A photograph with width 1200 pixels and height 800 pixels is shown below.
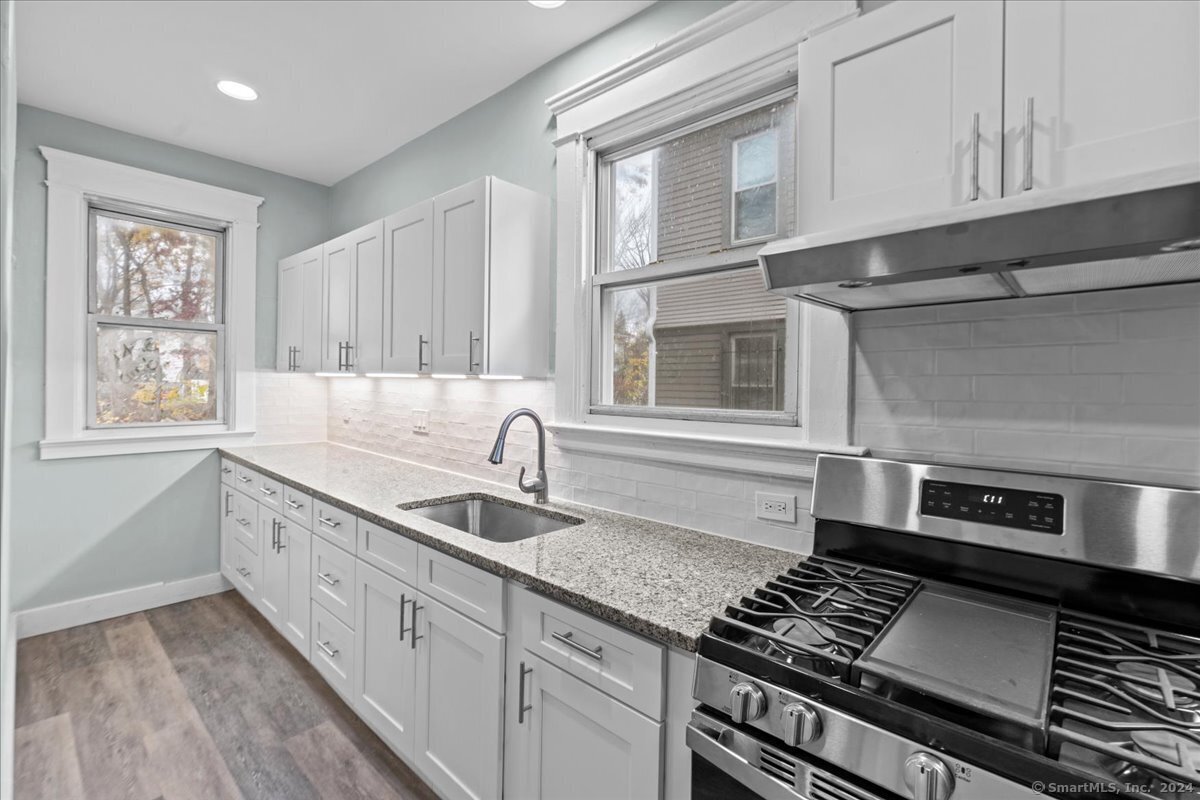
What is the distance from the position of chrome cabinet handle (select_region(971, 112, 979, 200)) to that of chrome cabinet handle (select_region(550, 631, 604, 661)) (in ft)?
4.08

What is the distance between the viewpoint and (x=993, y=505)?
1.29 meters

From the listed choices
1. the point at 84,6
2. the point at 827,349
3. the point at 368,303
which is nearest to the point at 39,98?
the point at 84,6

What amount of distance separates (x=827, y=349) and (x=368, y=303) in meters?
2.32

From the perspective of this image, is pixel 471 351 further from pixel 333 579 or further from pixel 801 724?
pixel 801 724

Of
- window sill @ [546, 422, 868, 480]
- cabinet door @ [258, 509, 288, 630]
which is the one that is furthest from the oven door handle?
cabinet door @ [258, 509, 288, 630]

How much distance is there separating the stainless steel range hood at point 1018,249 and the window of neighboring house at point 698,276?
51cm

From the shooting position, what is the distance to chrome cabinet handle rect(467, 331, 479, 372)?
232cm

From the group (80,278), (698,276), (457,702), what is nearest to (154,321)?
(80,278)

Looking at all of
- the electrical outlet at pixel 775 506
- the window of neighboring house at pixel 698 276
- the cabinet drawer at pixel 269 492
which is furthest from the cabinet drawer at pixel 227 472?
the electrical outlet at pixel 775 506

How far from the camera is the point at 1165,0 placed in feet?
3.23

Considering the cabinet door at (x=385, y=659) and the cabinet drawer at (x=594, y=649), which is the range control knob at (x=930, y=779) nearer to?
the cabinet drawer at (x=594, y=649)

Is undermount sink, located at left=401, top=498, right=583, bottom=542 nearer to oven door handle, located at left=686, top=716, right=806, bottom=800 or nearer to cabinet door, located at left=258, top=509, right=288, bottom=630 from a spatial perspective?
cabinet door, located at left=258, top=509, right=288, bottom=630

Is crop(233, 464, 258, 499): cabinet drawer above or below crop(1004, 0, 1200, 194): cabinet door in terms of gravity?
below

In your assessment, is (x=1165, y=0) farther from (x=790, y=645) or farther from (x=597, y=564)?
(x=597, y=564)
